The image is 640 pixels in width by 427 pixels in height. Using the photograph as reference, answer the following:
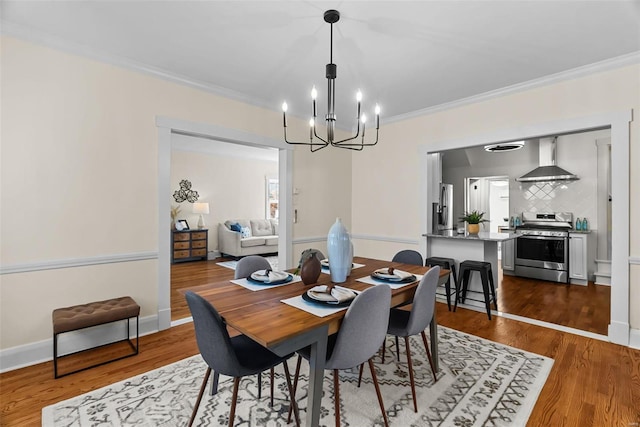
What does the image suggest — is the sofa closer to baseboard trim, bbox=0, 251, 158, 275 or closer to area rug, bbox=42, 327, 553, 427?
baseboard trim, bbox=0, 251, 158, 275

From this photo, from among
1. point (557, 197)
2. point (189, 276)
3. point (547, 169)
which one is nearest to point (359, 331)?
point (189, 276)

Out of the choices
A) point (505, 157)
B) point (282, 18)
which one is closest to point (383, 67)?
point (282, 18)

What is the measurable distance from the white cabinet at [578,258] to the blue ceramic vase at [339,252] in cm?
504

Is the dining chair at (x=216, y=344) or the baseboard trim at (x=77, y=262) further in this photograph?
the baseboard trim at (x=77, y=262)

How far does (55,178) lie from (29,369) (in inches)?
60.6

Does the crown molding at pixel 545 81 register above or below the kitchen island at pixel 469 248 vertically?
above

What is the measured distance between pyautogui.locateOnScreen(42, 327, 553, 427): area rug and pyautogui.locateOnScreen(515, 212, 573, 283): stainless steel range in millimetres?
3487

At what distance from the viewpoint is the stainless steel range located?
5.20m

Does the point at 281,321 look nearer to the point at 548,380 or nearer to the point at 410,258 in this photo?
the point at 410,258

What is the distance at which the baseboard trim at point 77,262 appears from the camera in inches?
94.9

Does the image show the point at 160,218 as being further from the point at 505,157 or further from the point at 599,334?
the point at 505,157

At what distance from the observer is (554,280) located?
17.3 ft

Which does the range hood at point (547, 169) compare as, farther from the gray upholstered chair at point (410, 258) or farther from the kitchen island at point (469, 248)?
the gray upholstered chair at point (410, 258)

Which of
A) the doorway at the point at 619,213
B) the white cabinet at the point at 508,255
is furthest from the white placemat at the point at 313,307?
the white cabinet at the point at 508,255
